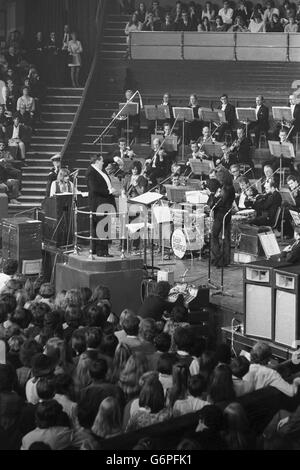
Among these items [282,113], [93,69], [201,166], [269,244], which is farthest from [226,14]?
[269,244]

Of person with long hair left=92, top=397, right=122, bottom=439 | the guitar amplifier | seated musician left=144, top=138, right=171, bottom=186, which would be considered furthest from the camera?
seated musician left=144, top=138, right=171, bottom=186

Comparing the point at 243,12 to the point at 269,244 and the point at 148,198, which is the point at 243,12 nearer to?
the point at 148,198

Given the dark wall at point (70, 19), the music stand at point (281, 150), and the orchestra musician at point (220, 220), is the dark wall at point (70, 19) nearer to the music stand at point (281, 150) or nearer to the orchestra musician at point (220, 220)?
the music stand at point (281, 150)

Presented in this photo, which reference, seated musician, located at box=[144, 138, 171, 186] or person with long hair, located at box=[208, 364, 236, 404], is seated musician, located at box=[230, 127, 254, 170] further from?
person with long hair, located at box=[208, 364, 236, 404]

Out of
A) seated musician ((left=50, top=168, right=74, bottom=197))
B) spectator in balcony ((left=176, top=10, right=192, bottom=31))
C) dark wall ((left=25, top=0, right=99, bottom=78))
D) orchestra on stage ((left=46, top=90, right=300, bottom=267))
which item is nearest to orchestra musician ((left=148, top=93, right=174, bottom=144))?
orchestra on stage ((left=46, top=90, right=300, bottom=267))

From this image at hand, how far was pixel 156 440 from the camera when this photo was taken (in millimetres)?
7641

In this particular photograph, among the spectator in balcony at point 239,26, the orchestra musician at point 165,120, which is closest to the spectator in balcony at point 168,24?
the spectator in balcony at point 239,26

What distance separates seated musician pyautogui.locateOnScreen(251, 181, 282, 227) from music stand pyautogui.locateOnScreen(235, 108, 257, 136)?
174 inches

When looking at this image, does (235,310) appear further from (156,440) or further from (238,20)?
(238,20)

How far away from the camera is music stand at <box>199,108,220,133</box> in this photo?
21.8 meters

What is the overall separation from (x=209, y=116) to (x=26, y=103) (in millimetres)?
4240

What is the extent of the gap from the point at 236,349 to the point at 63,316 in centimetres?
277

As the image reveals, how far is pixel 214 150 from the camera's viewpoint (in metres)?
20.6

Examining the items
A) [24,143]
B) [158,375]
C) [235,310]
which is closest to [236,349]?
[235,310]
